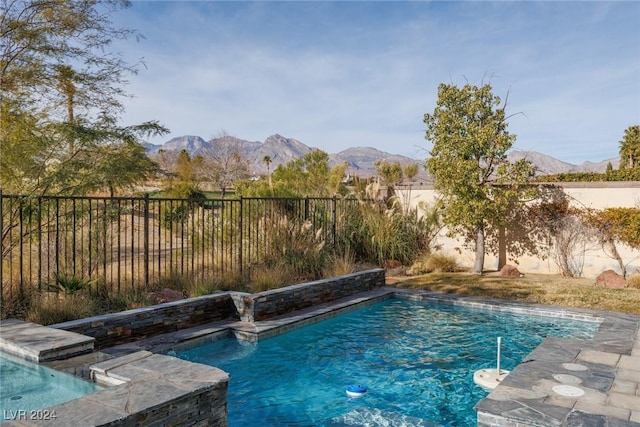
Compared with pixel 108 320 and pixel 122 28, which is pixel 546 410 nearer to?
pixel 108 320

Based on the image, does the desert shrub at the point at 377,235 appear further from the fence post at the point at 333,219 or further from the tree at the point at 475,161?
the tree at the point at 475,161

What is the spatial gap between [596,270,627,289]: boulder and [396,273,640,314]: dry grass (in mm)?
183

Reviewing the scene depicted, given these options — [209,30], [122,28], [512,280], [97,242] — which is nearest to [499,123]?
[512,280]

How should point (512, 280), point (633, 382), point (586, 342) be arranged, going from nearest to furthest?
point (633, 382) → point (586, 342) → point (512, 280)

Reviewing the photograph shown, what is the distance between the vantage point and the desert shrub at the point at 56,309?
5312mm

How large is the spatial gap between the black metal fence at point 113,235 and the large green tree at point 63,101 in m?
0.47

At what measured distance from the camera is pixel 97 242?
7348 mm

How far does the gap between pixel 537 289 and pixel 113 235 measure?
8188mm

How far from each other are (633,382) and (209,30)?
11.3 meters

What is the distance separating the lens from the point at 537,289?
921 centimetres

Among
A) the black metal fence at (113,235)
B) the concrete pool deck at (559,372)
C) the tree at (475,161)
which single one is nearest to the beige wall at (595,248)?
the tree at (475,161)

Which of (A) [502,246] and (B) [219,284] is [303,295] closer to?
(B) [219,284]

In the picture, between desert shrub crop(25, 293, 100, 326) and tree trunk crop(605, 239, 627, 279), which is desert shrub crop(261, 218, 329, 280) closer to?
desert shrub crop(25, 293, 100, 326)

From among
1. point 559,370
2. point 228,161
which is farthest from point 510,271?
point 228,161
